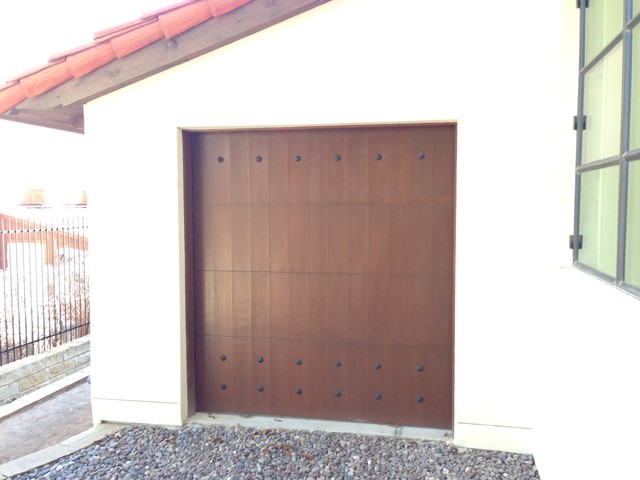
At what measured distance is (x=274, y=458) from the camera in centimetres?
435

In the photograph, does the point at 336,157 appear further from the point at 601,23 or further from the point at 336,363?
the point at 601,23

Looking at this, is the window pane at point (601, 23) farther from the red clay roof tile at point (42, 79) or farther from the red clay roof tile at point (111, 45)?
the red clay roof tile at point (42, 79)

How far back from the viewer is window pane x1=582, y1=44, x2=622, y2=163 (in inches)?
109

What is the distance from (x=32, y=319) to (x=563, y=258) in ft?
22.4

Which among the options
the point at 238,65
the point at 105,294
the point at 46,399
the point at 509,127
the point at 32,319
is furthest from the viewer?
the point at 32,319

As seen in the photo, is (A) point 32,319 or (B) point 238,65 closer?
(B) point 238,65

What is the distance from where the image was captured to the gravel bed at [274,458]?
13.5 feet

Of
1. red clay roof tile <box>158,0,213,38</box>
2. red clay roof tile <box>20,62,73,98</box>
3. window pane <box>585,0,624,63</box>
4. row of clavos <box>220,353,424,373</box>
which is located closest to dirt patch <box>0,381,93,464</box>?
row of clavos <box>220,353,424,373</box>

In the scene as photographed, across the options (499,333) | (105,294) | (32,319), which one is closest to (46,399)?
(32,319)

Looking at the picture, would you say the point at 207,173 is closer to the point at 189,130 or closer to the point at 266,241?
the point at 189,130

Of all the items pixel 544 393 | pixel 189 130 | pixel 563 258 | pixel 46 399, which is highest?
pixel 189 130

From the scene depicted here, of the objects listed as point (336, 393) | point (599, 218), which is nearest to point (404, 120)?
point (599, 218)

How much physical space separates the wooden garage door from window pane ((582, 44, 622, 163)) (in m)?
1.35

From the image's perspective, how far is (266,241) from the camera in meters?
5.05
